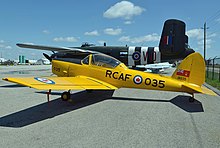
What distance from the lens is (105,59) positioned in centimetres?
771

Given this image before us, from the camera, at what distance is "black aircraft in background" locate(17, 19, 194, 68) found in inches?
579

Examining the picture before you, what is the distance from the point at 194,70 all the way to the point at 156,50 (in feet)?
35.0

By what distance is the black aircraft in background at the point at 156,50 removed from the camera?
14.7m

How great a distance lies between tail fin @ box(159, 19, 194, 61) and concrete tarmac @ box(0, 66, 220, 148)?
898 centimetres

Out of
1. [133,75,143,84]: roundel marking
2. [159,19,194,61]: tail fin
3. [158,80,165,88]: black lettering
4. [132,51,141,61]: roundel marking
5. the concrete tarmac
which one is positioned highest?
[159,19,194,61]: tail fin

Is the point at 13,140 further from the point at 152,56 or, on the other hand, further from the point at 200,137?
the point at 152,56

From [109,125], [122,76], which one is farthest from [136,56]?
[109,125]

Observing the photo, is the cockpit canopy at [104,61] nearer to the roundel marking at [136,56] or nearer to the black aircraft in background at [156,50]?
the black aircraft in background at [156,50]

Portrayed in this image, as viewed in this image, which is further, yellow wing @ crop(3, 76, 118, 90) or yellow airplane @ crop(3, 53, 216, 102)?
yellow airplane @ crop(3, 53, 216, 102)

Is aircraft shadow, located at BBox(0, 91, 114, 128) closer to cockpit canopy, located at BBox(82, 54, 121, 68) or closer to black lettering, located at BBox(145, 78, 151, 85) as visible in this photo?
cockpit canopy, located at BBox(82, 54, 121, 68)

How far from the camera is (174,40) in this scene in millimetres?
14859

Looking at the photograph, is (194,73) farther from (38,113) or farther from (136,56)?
(136,56)

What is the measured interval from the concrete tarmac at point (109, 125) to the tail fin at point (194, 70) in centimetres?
89

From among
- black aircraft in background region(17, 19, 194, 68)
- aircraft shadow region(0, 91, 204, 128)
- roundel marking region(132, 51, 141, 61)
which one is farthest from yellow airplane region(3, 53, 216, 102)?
roundel marking region(132, 51, 141, 61)
